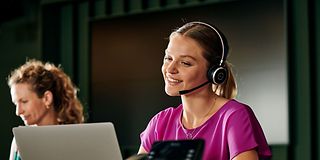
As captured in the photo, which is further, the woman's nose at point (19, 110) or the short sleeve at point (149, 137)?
the woman's nose at point (19, 110)

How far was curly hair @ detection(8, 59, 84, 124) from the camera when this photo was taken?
2713 millimetres

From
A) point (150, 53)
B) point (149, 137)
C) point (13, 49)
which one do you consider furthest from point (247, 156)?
point (13, 49)

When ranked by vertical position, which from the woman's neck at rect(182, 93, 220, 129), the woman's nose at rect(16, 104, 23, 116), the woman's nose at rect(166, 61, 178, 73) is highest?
the woman's nose at rect(166, 61, 178, 73)

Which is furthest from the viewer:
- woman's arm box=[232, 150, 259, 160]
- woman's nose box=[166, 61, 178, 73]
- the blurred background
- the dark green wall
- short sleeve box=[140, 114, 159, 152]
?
the dark green wall

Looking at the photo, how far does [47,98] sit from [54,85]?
0.08m

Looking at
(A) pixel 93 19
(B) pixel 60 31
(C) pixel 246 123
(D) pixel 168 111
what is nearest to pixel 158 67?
(A) pixel 93 19

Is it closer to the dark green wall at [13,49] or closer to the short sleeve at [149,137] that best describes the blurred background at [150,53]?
the dark green wall at [13,49]

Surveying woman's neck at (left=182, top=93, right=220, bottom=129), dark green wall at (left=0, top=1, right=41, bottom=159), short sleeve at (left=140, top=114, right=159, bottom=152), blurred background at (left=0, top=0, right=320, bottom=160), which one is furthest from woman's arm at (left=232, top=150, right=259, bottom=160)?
dark green wall at (left=0, top=1, right=41, bottom=159)

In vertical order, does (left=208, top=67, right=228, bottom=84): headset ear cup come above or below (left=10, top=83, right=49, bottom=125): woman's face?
above

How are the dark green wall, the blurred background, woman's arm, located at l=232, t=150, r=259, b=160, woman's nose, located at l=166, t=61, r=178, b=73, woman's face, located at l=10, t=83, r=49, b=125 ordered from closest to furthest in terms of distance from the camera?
woman's arm, located at l=232, t=150, r=259, b=160
woman's nose, located at l=166, t=61, r=178, b=73
woman's face, located at l=10, t=83, r=49, b=125
the blurred background
the dark green wall

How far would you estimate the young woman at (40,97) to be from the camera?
8.86 ft

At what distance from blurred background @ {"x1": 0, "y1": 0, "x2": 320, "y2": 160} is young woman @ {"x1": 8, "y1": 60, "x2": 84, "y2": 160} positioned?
1.04 m

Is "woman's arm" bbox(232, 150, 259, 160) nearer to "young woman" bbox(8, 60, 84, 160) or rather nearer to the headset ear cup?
the headset ear cup

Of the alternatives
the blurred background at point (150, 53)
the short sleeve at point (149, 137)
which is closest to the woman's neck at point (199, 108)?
the short sleeve at point (149, 137)
